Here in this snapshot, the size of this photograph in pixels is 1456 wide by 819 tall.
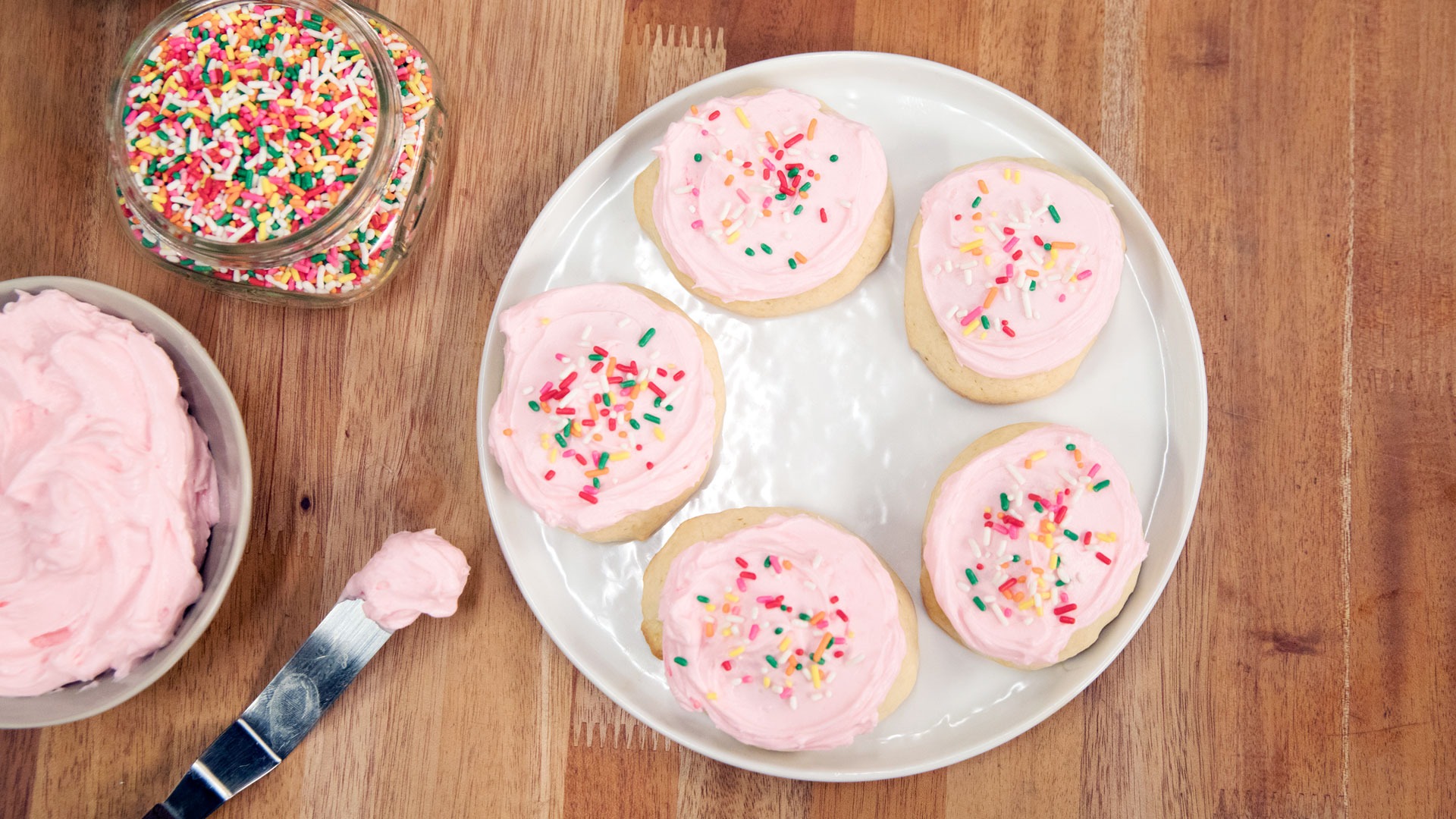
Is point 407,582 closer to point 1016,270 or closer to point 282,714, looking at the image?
point 282,714

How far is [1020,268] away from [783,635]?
84 centimetres

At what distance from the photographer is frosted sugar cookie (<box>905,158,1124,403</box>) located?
6.03 feet

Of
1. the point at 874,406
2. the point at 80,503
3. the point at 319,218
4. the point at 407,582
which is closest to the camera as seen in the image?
the point at 80,503

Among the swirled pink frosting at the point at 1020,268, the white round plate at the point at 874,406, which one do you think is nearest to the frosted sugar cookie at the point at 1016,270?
the swirled pink frosting at the point at 1020,268

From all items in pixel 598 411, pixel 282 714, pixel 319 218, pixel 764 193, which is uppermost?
pixel 319 218

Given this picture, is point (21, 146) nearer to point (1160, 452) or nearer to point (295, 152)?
point (295, 152)

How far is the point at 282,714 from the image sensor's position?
196cm

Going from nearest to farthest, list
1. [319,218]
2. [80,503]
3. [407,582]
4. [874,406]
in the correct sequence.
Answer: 1. [80,503]
2. [319,218]
3. [407,582]
4. [874,406]

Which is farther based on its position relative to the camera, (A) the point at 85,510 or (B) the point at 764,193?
(B) the point at 764,193

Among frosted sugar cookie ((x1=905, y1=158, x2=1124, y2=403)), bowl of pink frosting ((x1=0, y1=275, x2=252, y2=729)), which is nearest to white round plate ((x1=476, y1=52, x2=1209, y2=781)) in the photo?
frosted sugar cookie ((x1=905, y1=158, x2=1124, y2=403))

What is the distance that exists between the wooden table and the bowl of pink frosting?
0.29 meters

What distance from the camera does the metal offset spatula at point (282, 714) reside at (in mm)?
1929

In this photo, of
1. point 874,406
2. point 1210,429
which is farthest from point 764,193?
point 1210,429

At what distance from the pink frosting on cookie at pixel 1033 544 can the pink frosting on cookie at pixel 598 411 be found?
53cm
